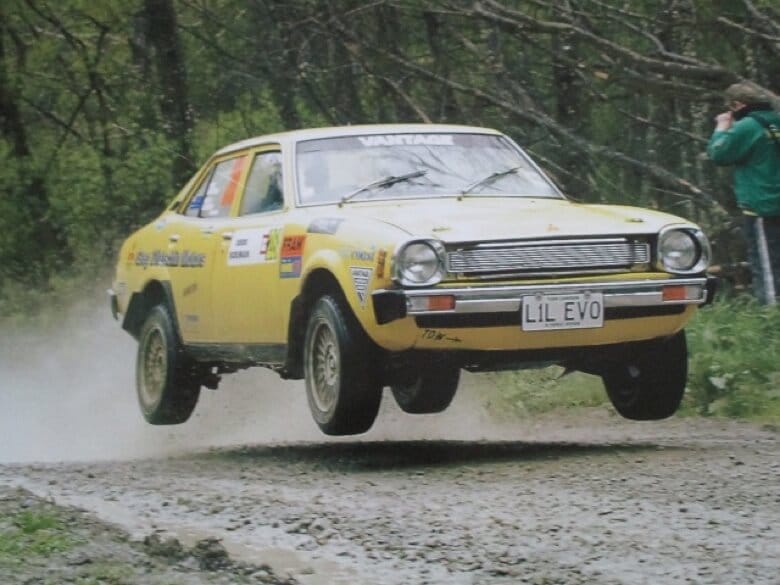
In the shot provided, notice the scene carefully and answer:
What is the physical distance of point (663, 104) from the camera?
15.5m

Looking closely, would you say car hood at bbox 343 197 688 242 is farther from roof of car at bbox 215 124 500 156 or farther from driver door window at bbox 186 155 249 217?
driver door window at bbox 186 155 249 217

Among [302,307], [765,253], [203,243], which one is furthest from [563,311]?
[765,253]

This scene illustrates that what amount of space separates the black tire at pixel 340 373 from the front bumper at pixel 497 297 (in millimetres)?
303

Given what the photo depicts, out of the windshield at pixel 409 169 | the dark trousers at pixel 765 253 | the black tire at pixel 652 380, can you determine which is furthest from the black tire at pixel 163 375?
the dark trousers at pixel 765 253

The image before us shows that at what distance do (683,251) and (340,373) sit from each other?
1.71m

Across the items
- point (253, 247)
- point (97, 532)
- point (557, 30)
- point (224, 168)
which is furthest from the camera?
point (557, 30)

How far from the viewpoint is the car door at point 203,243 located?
908 centimetres

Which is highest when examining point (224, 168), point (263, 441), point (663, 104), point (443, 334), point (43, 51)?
point (43, 51)

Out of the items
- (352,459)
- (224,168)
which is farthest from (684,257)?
(224,168)

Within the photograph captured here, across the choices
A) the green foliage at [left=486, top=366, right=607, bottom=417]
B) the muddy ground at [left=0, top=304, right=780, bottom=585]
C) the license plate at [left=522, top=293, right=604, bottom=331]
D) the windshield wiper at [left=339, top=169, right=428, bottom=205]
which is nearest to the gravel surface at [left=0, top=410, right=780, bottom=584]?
the muddy ground at [left=0, top=304, right=780, bottom=585]

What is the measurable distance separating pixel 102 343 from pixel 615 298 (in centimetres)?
867

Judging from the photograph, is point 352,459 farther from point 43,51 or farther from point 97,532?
point 43,51

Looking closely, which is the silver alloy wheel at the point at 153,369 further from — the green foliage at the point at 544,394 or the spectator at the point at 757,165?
the spectator at the point at 757,165

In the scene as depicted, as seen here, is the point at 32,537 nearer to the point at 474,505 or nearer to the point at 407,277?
the point at 474,505
